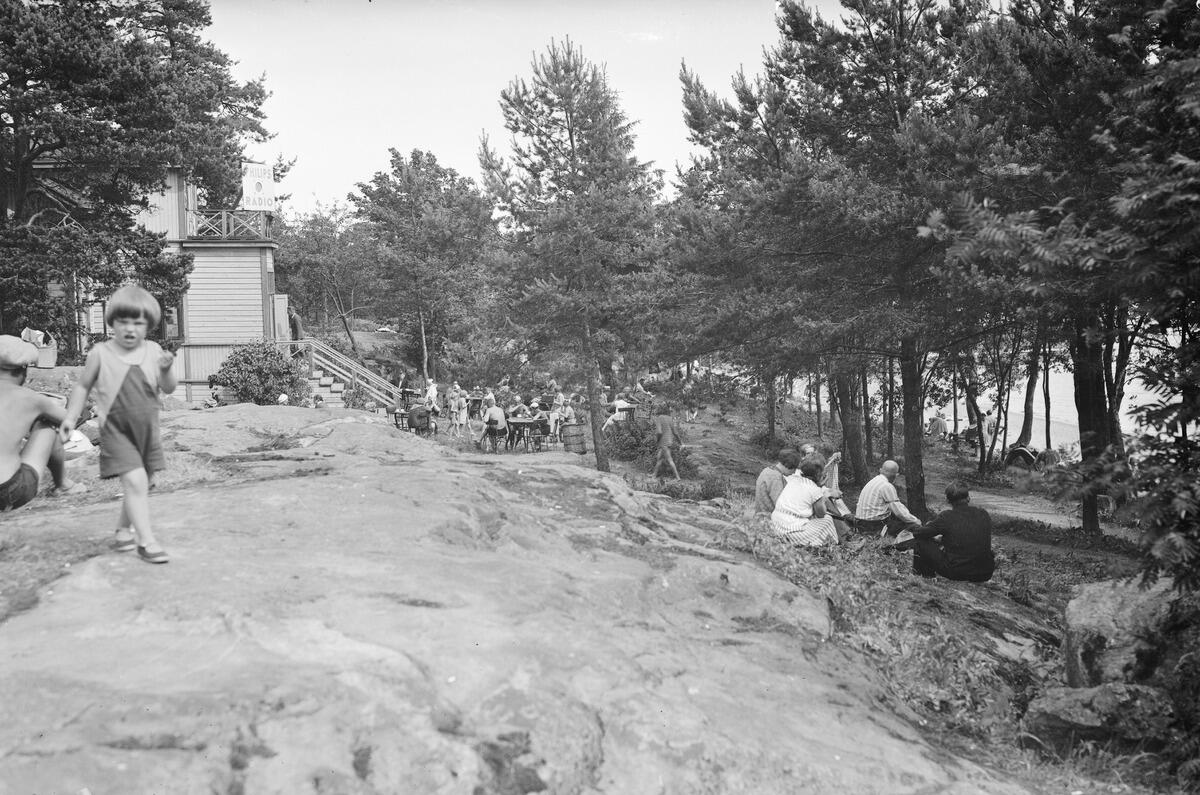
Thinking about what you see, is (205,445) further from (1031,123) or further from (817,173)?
(1031,123)

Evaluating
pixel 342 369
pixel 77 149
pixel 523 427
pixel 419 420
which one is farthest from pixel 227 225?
pixel 523 427

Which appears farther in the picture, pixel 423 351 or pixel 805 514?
pixel 423 351

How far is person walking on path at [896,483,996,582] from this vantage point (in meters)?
8.96

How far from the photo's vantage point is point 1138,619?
6027mm

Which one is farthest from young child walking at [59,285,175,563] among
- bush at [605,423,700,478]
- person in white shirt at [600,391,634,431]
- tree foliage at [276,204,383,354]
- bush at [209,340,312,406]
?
tree foliage at [276,204,383,354]

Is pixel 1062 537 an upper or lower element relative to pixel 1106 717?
lower

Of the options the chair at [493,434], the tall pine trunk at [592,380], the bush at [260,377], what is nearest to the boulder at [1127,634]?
the tall pine trunk at [592,380]

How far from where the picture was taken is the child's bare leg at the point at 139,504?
15.7ft

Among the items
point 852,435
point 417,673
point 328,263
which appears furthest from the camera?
point 328,263

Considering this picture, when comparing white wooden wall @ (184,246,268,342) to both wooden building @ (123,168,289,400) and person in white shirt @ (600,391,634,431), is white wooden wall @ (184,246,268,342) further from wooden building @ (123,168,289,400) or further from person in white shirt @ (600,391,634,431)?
person in white shirt @ (600,391,634,431)

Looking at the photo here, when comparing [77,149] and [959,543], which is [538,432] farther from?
[959,543]

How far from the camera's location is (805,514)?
873cm

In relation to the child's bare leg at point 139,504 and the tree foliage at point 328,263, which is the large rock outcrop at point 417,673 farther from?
the tree foliage at point 328,263

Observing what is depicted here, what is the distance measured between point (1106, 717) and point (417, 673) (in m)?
3.97
